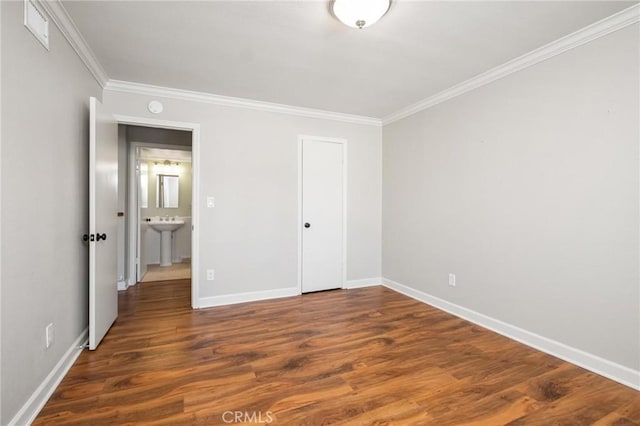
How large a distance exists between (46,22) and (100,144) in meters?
0.87

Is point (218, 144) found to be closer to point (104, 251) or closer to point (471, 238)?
point (104, 251)

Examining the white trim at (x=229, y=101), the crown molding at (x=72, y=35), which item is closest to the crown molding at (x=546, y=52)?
the white trim at (x=229, y=101)

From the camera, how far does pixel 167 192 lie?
606 centimetres

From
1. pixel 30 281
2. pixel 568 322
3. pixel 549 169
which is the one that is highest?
pixel 549 169

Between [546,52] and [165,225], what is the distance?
234 inches

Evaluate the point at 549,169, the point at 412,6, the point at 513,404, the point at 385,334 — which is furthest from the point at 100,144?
the point at 549,169

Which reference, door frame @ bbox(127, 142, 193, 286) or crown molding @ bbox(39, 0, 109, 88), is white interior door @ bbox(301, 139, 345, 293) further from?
crown molding @ bbox(39, 0, 109, 88)

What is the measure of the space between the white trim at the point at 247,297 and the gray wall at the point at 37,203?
1233 millimetres

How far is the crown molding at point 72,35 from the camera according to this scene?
1.78 metres

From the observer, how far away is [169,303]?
11.3 feet

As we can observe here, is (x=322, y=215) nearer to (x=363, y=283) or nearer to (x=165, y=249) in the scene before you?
(x=363, y=283)

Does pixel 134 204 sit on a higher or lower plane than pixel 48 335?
higher

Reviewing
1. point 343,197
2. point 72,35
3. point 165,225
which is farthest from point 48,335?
point 165,225

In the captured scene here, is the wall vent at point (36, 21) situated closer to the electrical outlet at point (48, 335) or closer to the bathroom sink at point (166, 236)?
the electrical outlet at point (48, 335)
